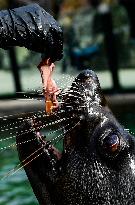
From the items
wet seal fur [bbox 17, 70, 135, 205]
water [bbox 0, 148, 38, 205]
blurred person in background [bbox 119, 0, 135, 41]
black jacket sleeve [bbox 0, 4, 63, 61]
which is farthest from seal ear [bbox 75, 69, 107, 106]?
blurred person in background [bbox 119, 0, 135, 41]

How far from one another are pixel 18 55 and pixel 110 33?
2213mm

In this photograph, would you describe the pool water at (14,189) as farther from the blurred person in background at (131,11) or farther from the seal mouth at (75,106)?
the blurred person in background at (131,11)

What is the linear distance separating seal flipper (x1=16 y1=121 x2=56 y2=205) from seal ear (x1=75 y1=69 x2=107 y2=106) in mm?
431

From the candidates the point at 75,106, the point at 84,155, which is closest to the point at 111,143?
the point at 84,155

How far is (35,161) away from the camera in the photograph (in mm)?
5598

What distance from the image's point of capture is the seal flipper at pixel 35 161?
555cm

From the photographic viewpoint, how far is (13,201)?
36.2 feet

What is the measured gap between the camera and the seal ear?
5.62 m

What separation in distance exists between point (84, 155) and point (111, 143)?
0.21m

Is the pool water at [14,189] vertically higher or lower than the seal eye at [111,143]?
lower

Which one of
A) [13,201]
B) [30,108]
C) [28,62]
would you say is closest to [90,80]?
[13,201]

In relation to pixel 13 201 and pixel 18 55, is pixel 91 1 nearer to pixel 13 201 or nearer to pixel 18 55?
pixel 18 55

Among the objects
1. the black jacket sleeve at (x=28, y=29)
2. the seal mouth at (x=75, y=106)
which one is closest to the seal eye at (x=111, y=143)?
the seal mouth at (x=75, y=106)

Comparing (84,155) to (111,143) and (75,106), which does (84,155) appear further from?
(75,106)
